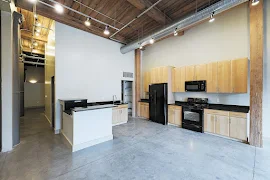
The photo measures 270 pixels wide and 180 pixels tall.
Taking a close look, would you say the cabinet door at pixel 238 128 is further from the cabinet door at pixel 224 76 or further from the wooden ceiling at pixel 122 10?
the wooden ceiling at pixel 122 10

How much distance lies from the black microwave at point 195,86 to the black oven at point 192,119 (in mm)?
747

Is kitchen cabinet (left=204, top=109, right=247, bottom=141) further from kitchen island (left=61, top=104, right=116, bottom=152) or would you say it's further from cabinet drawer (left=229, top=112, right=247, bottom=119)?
kitchen island (left=61, top=104, right=116, bottom=152)

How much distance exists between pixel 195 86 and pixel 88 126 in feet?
12.9

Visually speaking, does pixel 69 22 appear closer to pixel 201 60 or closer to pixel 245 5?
pixel 201 60

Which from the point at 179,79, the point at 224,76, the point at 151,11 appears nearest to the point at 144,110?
the point at 179,79

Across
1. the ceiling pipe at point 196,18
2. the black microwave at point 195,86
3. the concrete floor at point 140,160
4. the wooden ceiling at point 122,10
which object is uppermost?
the wooden ceiling at point 122,10

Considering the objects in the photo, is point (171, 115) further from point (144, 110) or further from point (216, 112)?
point (216, 112)

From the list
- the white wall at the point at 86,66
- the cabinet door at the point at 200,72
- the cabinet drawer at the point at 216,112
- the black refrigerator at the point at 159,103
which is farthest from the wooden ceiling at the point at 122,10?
the cabinet drawer at the point at 216,112

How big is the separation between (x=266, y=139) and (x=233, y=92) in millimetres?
1541

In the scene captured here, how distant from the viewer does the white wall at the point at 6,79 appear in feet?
9.31

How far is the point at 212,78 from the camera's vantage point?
13.4 ft

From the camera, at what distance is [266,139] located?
11.0 ft

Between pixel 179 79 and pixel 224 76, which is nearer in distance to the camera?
pixel 224 76

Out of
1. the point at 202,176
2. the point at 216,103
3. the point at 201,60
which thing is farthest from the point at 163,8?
the point at 202,176
